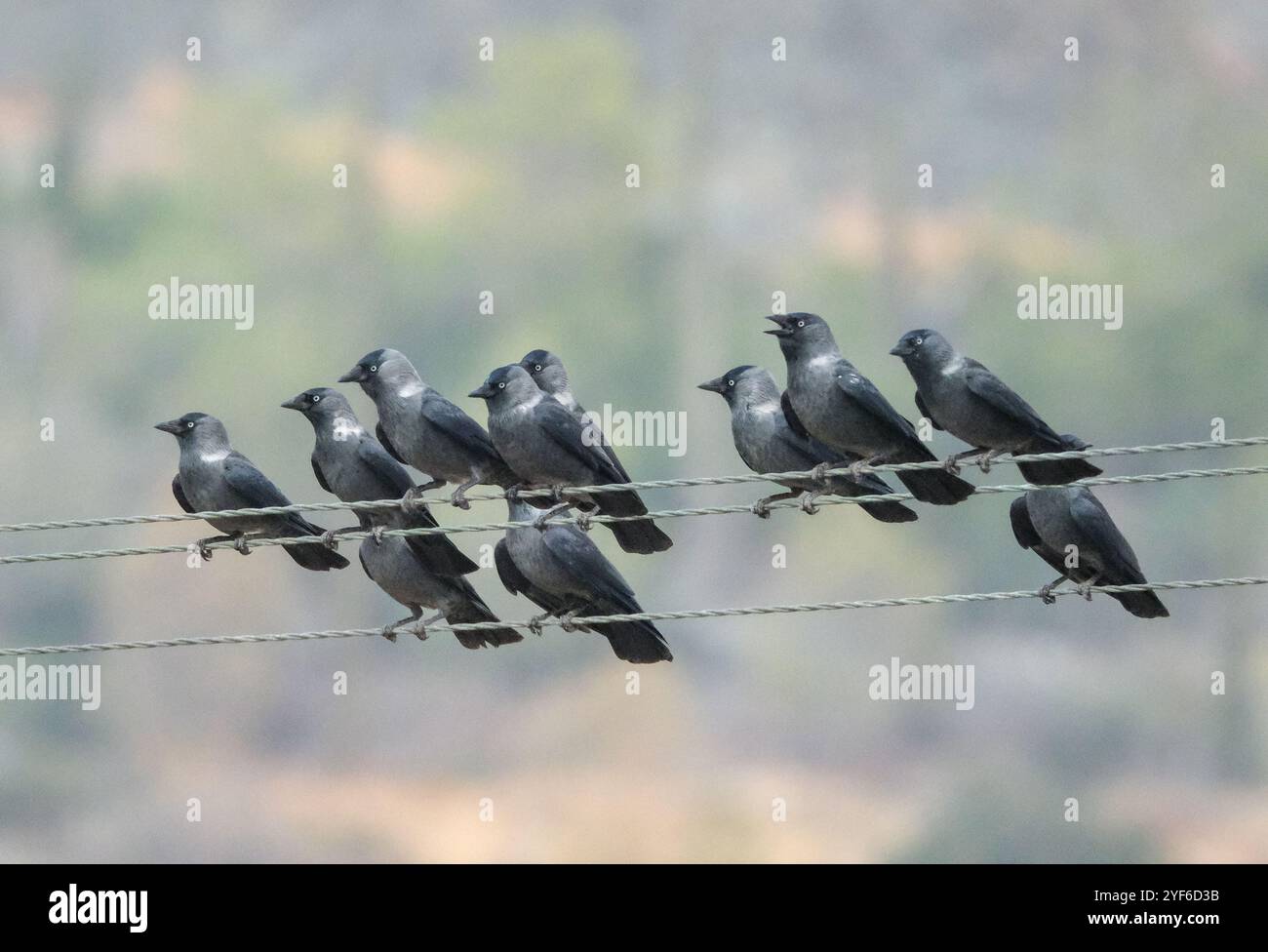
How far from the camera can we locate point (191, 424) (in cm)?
1519

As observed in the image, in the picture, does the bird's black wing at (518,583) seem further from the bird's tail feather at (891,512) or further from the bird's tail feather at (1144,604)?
the bird's tail feather at (1144,604)

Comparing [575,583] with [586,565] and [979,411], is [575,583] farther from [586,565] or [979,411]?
[979,411]

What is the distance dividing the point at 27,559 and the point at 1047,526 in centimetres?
743

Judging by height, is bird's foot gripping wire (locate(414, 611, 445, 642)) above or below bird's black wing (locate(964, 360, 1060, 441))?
below

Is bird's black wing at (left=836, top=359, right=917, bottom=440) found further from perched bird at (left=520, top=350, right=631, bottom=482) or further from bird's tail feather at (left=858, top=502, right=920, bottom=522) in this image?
perched bird at (left=520, top=350, right=631, bottom=482)

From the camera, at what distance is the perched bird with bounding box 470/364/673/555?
14.4 m

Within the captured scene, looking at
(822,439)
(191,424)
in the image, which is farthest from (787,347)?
(191,424)

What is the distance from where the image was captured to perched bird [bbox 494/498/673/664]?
1462 centimetres

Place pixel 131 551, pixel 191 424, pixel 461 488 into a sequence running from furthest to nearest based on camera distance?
pixel 191 424, pixel 461 488, pixel 131 551


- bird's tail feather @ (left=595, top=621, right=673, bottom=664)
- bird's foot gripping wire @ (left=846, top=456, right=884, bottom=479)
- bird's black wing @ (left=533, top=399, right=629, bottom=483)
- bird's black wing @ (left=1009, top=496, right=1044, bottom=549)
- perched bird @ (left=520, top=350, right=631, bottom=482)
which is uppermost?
perched bird @ (left=520, top=350, right=631, bottom=482)

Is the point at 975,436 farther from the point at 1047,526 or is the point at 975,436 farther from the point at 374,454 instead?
the point at 374,454

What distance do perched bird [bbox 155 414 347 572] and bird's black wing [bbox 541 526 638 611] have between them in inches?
62.1

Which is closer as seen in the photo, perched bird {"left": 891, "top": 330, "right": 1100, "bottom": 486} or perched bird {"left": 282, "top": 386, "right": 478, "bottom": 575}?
perched bird {"left": 891, "top": 330, "right": 1100, "bottom": 486}

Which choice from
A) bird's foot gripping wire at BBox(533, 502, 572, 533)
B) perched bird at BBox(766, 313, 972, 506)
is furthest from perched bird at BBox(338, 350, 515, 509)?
perched bird at BBox(766, 313, 972, 506)
